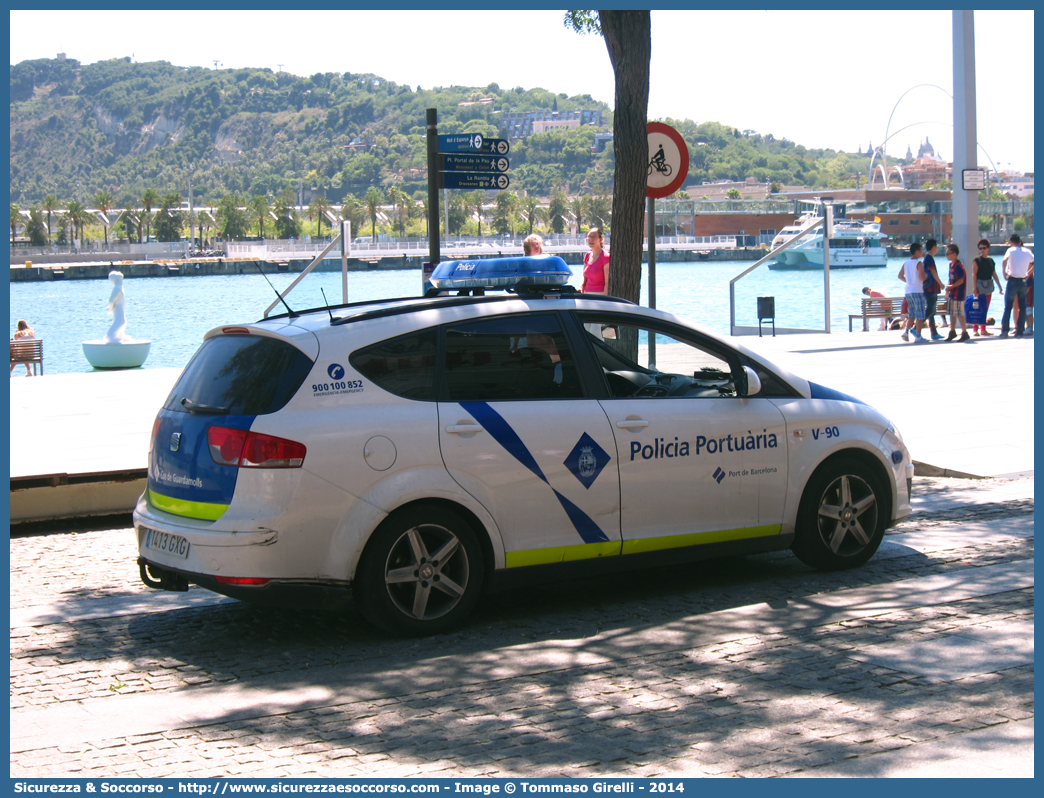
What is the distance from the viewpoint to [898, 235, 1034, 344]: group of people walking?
1973 centimetres

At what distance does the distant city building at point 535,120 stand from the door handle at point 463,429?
144977mm

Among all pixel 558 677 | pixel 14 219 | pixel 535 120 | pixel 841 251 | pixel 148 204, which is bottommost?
pixel 558 677

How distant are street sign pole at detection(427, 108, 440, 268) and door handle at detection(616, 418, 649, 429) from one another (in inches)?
241

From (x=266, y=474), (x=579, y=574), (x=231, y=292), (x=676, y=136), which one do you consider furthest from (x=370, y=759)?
(x=231, y=292)

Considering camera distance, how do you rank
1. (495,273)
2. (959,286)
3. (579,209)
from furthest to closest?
(579,209) → (959,286) → (495,273)

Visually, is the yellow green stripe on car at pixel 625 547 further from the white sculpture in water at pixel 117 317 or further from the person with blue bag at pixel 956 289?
the white sculpture in water at pixel 117 317

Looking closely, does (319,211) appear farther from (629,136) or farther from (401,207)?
(629,136)

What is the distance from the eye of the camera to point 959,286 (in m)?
20.4

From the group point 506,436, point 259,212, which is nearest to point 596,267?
point 506,436

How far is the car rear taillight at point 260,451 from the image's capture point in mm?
4980

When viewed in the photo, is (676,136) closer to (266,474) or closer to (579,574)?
(579,574)

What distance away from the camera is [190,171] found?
19388 centimetres

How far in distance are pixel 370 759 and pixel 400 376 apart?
201cm

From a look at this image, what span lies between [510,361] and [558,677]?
1.65 metres
